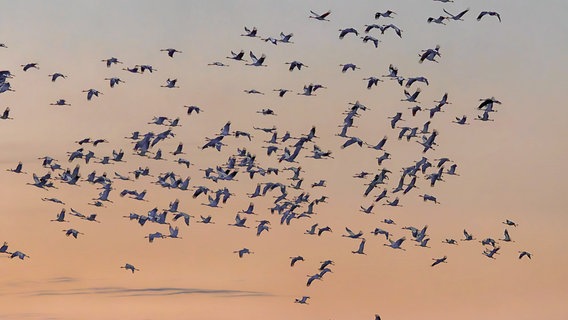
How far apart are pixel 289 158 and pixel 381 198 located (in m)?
8.55

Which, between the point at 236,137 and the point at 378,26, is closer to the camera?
the point at 378,26

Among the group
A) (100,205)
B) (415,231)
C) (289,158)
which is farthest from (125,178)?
(415,231)

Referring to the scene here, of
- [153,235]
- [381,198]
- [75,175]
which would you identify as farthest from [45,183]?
[381,198]

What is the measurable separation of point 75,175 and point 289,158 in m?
18.2

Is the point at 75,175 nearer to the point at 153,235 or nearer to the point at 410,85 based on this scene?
the point at 153,235

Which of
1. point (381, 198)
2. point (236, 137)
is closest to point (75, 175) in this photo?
point (236, 137)

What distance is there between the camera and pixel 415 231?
164 metres

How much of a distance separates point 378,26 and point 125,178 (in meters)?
29.5

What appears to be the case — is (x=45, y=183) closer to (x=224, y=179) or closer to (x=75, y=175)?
(x=75, y=175)

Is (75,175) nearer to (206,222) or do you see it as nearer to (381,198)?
(206,222)

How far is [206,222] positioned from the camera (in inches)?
6447

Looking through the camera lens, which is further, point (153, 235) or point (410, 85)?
point (153, 235)

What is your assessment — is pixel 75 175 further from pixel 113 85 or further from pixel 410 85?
pixel 410 85

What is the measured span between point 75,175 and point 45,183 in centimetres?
366
